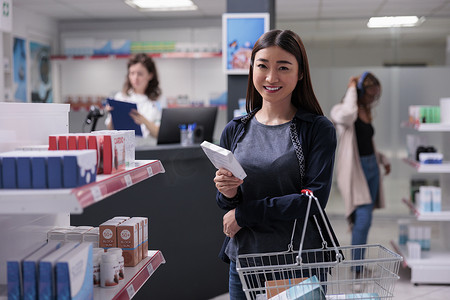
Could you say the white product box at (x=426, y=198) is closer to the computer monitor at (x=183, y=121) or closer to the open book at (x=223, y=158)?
the computer monitor at (x=183, y=121)

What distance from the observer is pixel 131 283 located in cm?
203

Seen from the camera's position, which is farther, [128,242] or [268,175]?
[128,242]

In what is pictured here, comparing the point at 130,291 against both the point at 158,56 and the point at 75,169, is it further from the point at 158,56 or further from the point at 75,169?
the point at 158,56

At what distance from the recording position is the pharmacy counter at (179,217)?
3596 mm

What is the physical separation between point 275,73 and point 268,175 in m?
0.37

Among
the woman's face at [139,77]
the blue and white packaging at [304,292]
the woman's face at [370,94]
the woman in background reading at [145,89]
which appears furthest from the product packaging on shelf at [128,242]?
the woman's face at [370,94]

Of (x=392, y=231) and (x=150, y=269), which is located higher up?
(x=150, y=269)

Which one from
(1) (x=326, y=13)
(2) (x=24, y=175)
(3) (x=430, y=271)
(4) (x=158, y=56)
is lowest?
(3) (x=430, y=271)

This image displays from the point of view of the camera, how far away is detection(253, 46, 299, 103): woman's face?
1.92m

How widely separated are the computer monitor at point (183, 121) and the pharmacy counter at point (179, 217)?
13.0 inches

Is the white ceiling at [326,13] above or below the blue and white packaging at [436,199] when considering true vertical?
above

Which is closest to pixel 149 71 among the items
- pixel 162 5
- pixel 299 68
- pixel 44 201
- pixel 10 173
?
pixel 162 5

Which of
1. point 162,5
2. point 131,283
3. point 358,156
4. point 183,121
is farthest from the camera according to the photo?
point 162,5

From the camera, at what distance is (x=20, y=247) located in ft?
6.65
